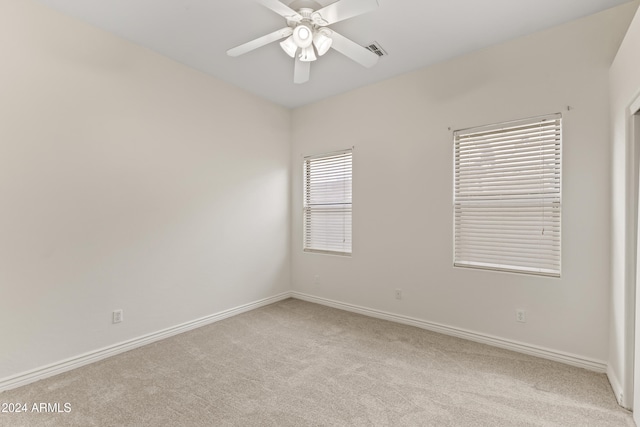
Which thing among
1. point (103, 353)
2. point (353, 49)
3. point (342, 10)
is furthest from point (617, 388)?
point (103, 353)

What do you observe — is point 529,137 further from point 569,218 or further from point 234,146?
point 234,146

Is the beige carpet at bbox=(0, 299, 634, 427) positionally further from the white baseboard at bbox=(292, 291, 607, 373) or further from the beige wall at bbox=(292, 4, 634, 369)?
the beige wall at bbox=(292, 4, 634, 369)

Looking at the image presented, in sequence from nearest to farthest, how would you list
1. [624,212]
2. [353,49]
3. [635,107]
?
[635,107]
[624,212]
[353,49]

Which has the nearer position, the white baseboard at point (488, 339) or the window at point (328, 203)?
the white baseboard at point (488, 339)

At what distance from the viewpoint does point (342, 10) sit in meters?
1.82

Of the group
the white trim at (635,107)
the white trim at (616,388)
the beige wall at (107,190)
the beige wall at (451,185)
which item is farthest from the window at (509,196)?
the beige wall at (107,190)

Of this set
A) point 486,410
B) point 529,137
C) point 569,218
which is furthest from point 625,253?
point 486,410

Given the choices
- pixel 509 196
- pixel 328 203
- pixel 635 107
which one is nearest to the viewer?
pixel 635 107

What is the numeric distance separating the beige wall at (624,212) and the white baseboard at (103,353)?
3.50m

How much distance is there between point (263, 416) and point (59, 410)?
131cm

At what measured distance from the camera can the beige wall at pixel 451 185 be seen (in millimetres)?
2346

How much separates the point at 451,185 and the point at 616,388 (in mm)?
1933

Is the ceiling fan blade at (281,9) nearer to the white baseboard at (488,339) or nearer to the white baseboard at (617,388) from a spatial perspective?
the white baseboard at (488,339)

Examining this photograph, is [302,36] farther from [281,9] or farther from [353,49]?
[353,49]
